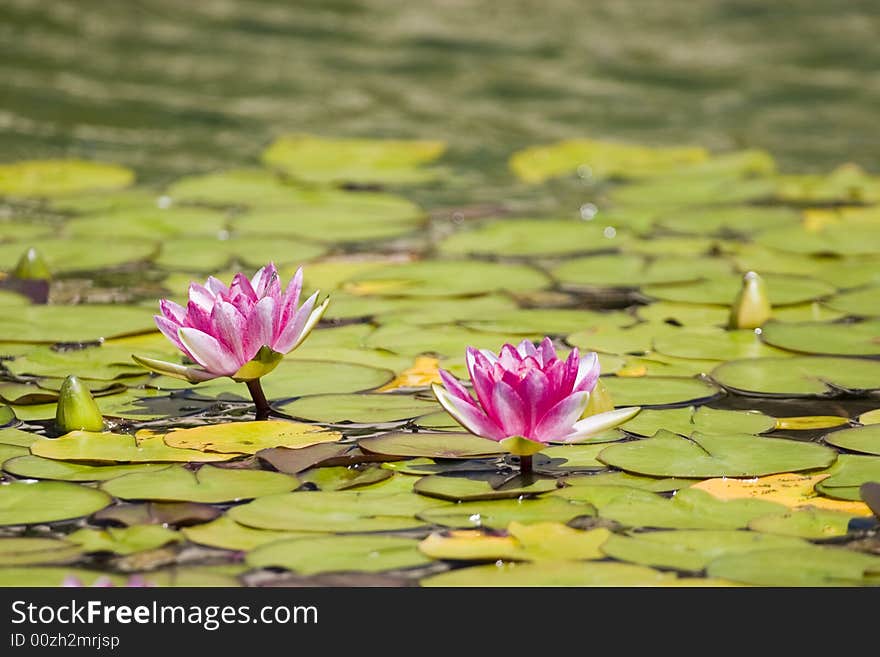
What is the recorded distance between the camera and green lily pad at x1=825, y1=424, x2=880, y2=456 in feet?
8.16

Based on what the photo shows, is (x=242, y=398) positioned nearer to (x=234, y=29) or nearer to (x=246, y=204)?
(x=246, y=204)

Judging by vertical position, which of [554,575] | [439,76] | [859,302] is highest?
[439,76]

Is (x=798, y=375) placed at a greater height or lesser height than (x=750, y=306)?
lesser

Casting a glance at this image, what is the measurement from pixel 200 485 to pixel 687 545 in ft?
2.67

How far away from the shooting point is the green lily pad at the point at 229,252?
3875mm

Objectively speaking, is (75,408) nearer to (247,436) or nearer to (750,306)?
(247,436)

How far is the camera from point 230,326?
250cm

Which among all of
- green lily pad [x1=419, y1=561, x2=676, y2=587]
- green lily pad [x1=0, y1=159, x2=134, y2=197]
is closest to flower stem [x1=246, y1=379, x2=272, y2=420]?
green lily pad [x1=419, y1=561, x2=676, y2=587]

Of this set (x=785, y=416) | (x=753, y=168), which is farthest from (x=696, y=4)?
(x=785, y=416)

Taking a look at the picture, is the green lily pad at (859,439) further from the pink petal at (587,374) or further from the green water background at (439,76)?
the green water background at (439,76)

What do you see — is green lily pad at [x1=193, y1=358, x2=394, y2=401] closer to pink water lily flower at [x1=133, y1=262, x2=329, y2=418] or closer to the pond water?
the pond water

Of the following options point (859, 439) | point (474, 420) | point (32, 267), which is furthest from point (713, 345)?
point (32, 267)
